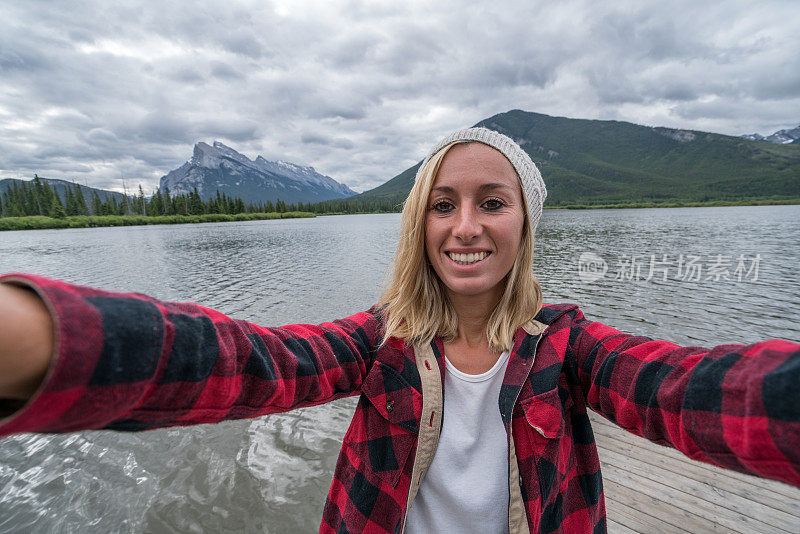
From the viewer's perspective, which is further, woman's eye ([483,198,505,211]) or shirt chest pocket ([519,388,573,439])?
woman's eye ([483,198,505,211])

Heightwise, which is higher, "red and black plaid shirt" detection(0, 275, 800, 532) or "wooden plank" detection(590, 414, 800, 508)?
"red and black plaid shirt" detection(0, 275, 800, 532)

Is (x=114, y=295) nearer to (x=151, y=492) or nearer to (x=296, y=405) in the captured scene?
(x=296, y=405)

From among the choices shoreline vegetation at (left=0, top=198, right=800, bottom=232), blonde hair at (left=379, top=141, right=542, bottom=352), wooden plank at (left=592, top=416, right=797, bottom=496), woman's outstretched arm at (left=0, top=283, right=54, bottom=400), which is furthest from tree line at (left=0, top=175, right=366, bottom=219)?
woman's outstretched arm at (left=0, top=283, right=54, bottom=400)

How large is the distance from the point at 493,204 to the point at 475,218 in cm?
15

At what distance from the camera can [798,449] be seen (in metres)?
0.88

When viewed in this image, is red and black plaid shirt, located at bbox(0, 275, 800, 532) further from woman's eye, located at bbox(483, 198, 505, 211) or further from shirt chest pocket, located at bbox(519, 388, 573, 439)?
woman's eye, located at bbox(483, 198, 505, 211)

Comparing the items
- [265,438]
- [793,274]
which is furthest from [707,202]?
[265,438]

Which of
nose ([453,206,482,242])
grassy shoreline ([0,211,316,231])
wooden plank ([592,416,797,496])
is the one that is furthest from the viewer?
grassy shoreline ([0,211,316,231])

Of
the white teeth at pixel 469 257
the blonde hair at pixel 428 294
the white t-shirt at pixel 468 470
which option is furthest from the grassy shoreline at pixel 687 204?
the white t-shirt at pixel 468 470

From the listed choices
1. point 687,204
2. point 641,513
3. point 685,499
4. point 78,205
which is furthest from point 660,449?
point 687,204

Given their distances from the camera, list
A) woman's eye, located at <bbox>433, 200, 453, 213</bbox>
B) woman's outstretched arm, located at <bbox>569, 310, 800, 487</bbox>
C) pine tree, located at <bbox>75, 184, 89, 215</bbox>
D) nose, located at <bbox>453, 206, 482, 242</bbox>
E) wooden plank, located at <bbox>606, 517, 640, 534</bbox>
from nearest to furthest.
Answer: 1. woman's outstretched arm, located at <bbox>569, 310, 800, 487</bbox>
2. nose, located at <bbox>453, 206, 482, 242</bbox>
3. woman's eye, located at <bbox>433, 200, 453, 213</bbox>
4. wooden plank, located at <bbox>606, 517, 640, 534</bbox>
5. pine tree, located at <bbox>75, 184, 89, 215</bbox>

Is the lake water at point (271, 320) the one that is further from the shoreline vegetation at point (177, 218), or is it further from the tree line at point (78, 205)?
the tree line at point (78, 205)

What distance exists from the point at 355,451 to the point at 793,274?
1073 inches

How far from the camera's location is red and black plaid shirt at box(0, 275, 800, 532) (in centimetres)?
78
